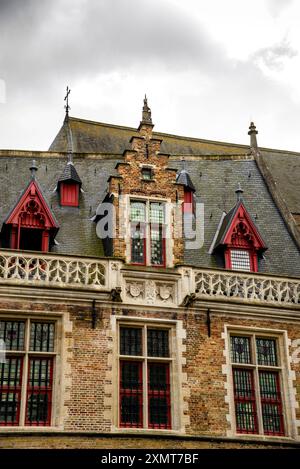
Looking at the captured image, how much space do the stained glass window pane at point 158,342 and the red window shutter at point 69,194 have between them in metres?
4.72

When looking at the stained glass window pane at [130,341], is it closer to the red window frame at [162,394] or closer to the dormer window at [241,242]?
the red window frame at [162,394]

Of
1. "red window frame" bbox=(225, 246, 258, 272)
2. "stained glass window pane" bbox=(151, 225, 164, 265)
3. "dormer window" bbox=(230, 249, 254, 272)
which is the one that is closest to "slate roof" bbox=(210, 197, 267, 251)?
"red window frame" bbox=(225, 246, 258, 272)

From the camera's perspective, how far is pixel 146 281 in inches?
720

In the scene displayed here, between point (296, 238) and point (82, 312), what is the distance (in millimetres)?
7039

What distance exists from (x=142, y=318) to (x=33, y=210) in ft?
12.6

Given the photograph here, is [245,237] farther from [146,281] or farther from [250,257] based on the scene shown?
[146,281]

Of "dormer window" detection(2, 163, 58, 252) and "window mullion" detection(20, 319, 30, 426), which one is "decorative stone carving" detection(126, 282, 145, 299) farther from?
"window mullion" detection(20, 319, 30, 426)

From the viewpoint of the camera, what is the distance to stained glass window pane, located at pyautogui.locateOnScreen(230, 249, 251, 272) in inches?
793

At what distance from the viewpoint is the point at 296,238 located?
70.4 ft

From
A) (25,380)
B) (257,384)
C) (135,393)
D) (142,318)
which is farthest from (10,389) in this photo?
(257,384)

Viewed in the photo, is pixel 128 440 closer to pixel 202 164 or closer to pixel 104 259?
pixel 104 259

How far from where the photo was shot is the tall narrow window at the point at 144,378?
17.1 meters

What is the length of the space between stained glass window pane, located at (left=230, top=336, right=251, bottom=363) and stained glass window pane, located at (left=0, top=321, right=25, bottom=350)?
498cm

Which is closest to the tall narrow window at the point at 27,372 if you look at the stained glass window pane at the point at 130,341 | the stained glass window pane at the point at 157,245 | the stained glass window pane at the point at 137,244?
the stained glass window pane at the point at 130,341
